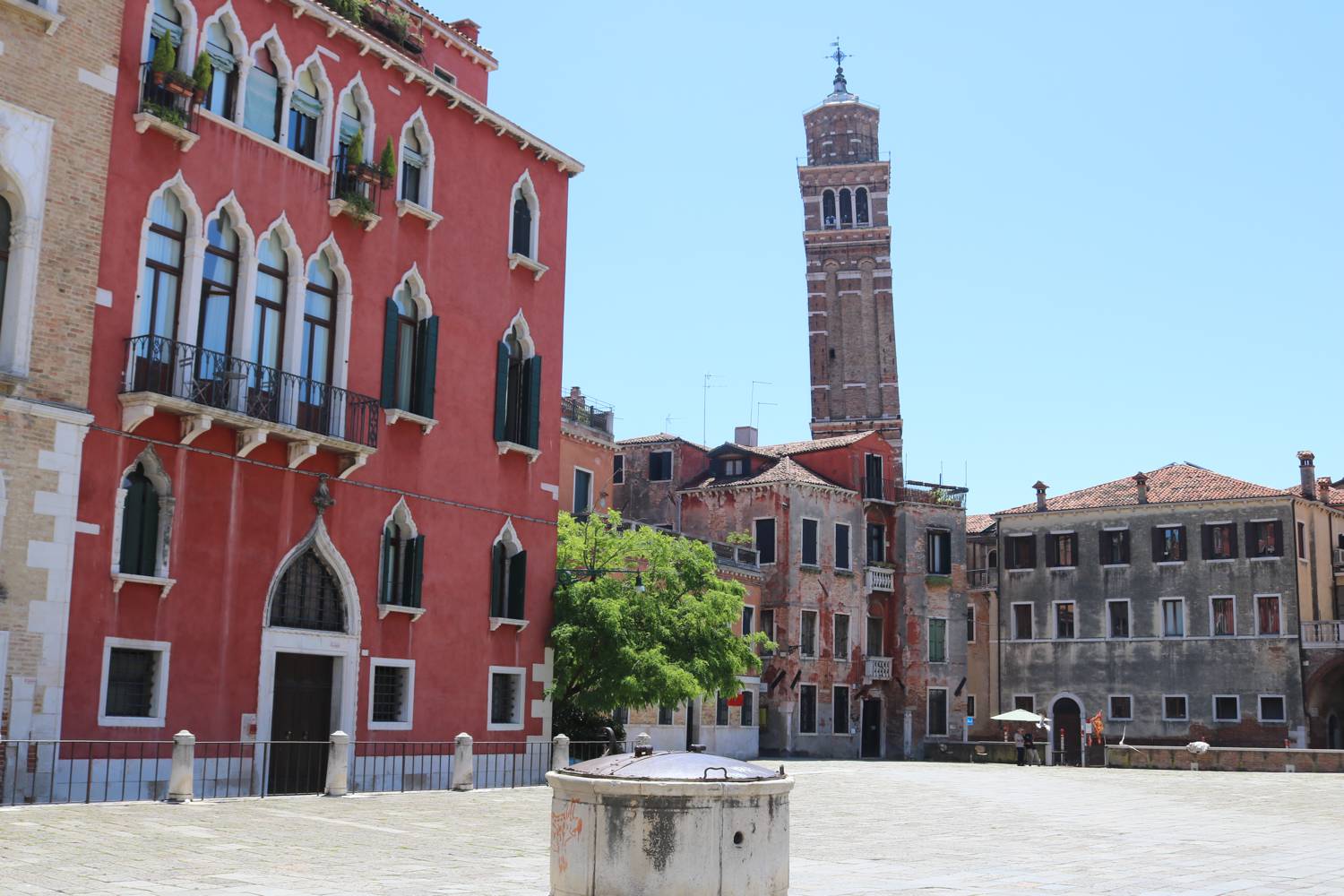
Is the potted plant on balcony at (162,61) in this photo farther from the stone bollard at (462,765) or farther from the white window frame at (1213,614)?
the white window frame at (1213,614)

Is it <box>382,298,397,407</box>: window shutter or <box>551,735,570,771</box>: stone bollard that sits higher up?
<box>382,298,397,407</box>: window shutter

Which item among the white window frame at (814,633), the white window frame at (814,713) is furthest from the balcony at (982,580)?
the white window frame at (814,713)

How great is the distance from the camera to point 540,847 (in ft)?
46.3

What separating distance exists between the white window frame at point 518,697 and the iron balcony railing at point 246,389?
4.96 metres

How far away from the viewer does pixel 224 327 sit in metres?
19.9

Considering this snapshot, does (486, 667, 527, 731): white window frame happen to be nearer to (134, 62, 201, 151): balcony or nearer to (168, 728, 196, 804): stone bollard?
(168, 728, 196, 804): stone bollard

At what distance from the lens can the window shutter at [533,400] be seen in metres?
25.5

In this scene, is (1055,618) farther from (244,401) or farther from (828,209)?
(244,401)

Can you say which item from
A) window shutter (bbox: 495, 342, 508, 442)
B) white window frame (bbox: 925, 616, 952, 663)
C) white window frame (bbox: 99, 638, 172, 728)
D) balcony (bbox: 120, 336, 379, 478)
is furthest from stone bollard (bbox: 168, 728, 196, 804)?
white window frame (bbox: 925, 616, 952, 663)

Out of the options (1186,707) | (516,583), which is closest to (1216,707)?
(1186,707)

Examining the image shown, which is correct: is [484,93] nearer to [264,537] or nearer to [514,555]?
[514,555]

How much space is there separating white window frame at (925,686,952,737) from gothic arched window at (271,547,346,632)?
32940 mm

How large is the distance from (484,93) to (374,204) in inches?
263

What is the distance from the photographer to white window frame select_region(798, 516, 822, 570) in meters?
47.6
